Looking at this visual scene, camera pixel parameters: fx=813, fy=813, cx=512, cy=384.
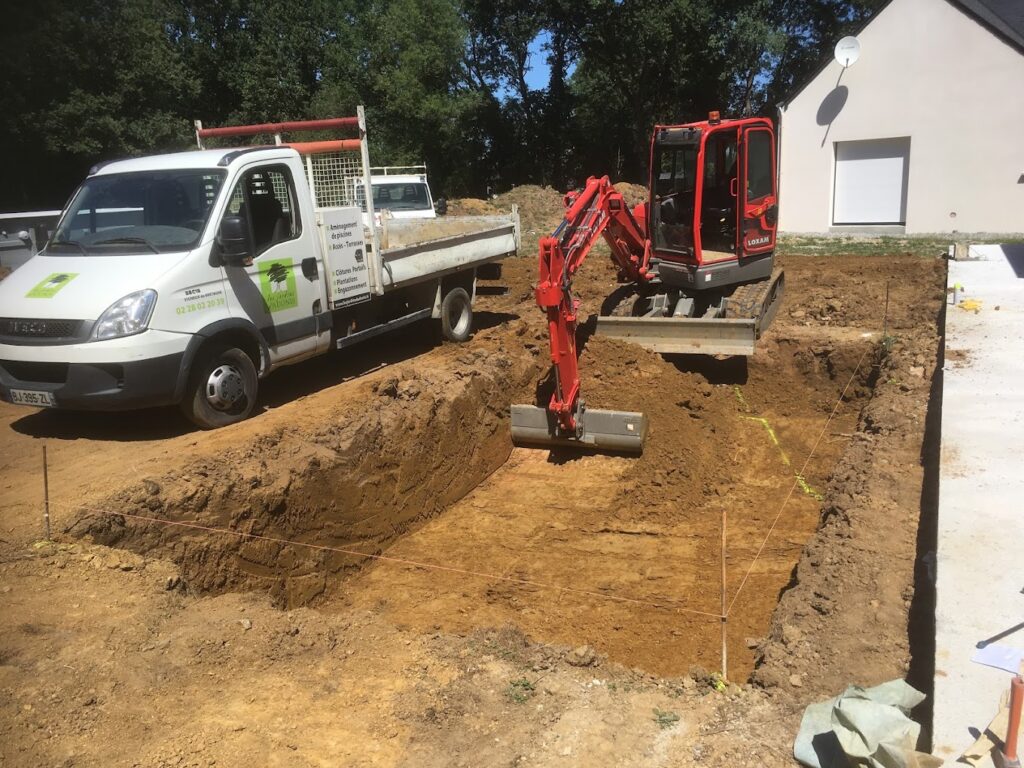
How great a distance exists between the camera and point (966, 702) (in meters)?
3.60

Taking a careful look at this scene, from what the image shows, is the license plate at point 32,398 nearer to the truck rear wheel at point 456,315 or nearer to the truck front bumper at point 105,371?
the truck front bumper at point 105,371

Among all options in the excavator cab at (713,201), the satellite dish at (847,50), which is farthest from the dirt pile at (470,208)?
the excavator cab at (713,201)

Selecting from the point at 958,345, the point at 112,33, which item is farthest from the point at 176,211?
the point at 112,33

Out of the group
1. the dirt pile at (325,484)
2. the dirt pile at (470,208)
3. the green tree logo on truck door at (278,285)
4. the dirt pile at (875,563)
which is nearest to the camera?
the dirt pile at (875,563)

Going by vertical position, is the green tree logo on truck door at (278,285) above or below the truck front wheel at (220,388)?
above

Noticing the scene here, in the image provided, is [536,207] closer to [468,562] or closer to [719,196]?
[719,196]

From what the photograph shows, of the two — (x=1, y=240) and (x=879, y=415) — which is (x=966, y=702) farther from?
(x=1, y=240)

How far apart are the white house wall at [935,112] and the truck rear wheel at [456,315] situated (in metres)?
14.2

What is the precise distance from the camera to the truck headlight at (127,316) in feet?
21.2

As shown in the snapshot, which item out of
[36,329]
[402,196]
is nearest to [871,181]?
[402,196]

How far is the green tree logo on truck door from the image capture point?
764 centimetres

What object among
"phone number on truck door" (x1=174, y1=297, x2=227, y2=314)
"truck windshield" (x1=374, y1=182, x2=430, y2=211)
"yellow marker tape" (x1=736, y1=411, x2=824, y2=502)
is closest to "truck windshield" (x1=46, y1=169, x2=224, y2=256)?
"phone number on truck door" (x1=174, y1=297, x2=227, y2=314)

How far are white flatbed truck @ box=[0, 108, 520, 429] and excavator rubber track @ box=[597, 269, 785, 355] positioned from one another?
2.89 metres

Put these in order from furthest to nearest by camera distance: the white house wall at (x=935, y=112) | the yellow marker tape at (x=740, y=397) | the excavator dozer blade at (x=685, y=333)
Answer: the white house wall at (x=935, y=112) → the yellow marker tape at (x=740, y=397) → the excavator dozer blade at (x=685, y=333)
